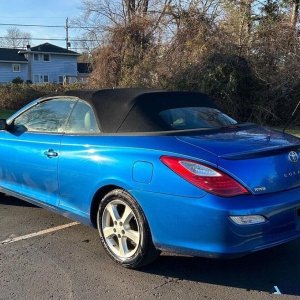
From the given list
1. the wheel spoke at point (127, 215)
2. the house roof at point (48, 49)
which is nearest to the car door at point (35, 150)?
the wheel spoke at point (127, 215)

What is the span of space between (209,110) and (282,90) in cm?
1020

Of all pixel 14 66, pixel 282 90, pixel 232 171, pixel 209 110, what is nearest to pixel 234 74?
pixel 282 90

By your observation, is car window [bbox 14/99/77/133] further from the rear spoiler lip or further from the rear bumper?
the rear spoiler lip

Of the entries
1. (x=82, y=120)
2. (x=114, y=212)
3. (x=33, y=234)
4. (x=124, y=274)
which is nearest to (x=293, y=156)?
(x=114, y=212)

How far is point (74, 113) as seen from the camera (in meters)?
4.78

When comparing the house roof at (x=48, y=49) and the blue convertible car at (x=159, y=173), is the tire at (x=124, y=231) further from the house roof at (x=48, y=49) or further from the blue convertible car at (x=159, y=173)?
the house roof at (x=48, y=49)

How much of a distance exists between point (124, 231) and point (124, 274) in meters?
0.36

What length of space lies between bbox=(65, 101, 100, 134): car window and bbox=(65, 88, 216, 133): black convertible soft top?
7cm

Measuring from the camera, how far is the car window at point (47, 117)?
4.89 metres

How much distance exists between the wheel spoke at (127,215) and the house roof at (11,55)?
56.5 meters

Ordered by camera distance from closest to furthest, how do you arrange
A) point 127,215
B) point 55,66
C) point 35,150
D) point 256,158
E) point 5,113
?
point 256,158 → point 127,215 → point 35,150 → point 5,113 → point 55,66

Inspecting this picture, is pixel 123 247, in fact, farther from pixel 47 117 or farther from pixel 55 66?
pixel 55 66

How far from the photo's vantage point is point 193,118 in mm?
4586

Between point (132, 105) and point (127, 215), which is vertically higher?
point (132, 105)
